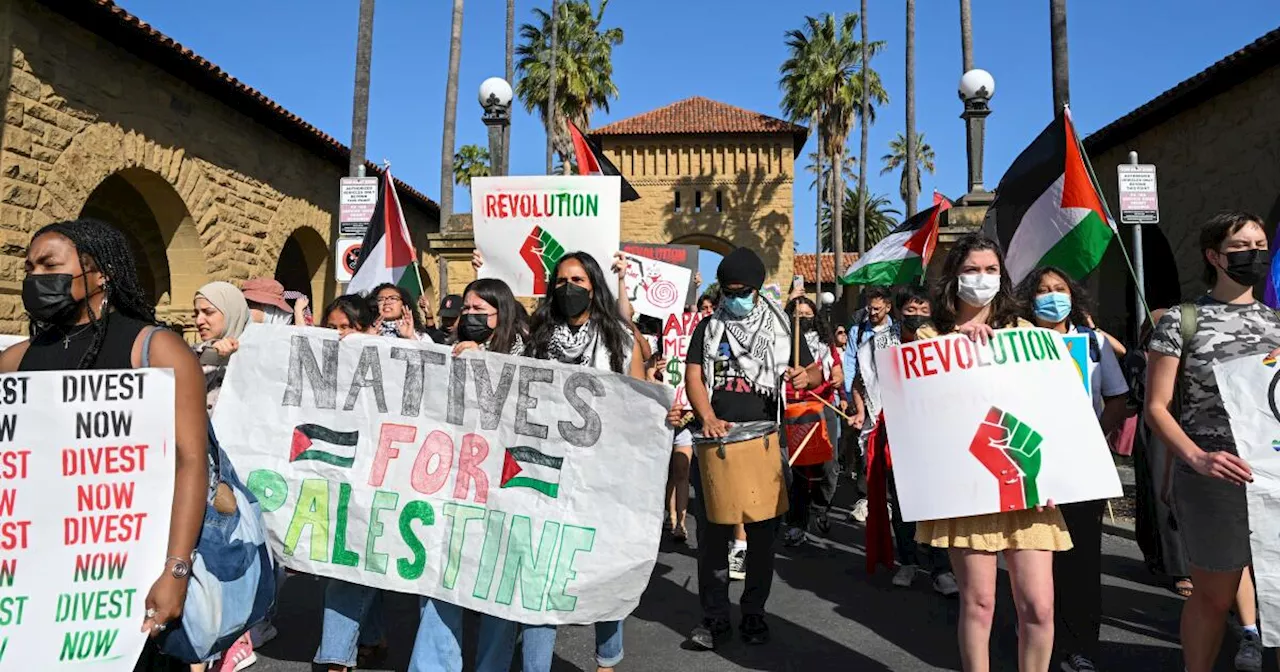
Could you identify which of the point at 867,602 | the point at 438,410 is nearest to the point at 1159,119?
the point at 867,602

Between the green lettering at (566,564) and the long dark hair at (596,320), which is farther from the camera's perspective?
the long dark hair at (596,320)

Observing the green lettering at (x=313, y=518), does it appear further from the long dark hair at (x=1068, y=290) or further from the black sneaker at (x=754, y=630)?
the long dark hair at (x=1068, y=290)

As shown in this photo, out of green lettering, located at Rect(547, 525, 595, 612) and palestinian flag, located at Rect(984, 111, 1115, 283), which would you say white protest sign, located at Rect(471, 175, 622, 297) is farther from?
green lettering, located at Rect(547, 525, 595, 612)

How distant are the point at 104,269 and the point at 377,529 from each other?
1483mm

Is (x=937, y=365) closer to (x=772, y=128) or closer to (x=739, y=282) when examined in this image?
(x=739, y=282)

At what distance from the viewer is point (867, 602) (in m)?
5.04

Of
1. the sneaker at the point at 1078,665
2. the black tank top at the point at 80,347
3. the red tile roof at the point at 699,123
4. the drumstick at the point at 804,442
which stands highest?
the red tile roof at the point at 699,123

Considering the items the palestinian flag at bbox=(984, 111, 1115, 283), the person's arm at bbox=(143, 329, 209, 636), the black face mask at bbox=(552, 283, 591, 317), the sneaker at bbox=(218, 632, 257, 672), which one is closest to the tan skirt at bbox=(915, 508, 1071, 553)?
the black face mask at bbox=(552, 283, 591, 317)

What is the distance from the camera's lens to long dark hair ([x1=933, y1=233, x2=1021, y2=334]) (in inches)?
129

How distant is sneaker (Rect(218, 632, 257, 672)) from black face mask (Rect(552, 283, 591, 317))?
211 centimetres

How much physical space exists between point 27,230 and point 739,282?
26.9ft

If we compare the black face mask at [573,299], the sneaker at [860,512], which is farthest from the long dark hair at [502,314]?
the sneaker at [860,512]

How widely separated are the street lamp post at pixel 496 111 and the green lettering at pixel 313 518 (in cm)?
809

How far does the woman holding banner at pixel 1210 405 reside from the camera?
2990mm
